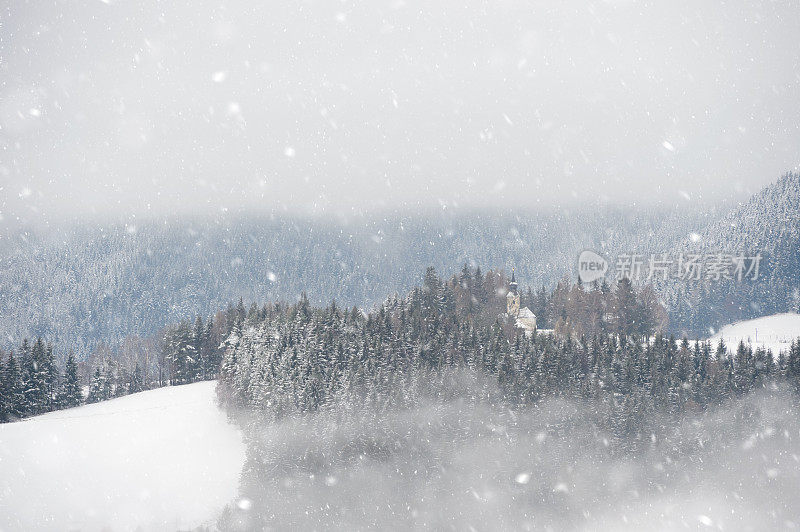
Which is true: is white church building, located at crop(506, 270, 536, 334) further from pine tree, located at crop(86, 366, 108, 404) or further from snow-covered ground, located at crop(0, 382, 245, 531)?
pine tree, located at crop(86, 366, 108, 404)

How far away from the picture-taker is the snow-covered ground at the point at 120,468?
66.6 m

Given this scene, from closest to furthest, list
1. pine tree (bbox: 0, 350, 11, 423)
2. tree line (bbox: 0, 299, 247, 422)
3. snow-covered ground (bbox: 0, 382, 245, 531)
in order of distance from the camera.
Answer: snow-covered ground (bbox: 0, 382, 245, 531) < pine tree (bbox: 0, 350, 11, 423) < tree line (bbox: 0, 299, 247, 422)

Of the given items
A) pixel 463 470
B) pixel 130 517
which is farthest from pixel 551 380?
pixel 130 517

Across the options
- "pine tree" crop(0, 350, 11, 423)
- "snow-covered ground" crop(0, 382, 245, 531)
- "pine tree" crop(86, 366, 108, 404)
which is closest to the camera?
"snow-covered ground" crop(0, 382, 245, 531)

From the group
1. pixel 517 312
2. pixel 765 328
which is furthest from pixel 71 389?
pixel 765 328

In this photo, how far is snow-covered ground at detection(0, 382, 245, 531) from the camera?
66562mm

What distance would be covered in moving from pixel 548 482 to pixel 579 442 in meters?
7.24

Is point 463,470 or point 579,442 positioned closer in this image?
point 463,470

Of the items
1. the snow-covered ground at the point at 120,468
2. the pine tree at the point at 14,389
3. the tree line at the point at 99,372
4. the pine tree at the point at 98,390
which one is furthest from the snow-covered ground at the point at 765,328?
the pine tree at the point at 14,389

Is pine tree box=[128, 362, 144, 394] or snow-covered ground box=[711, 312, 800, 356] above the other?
pine tree box=[128, 362, 144, 394]

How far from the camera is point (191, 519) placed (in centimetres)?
6775

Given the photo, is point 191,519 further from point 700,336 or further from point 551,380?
point 700,336
